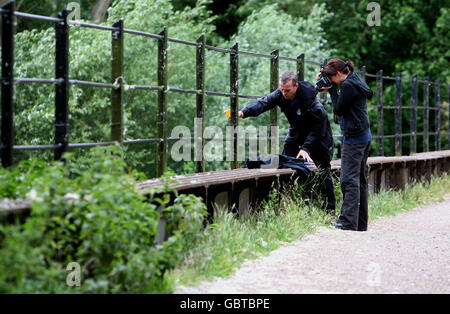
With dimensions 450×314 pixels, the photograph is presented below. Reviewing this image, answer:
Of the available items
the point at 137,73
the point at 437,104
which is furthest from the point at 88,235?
the point at 437,104

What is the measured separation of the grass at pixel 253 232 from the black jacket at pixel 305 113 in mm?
592

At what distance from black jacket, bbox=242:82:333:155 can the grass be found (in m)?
0.59

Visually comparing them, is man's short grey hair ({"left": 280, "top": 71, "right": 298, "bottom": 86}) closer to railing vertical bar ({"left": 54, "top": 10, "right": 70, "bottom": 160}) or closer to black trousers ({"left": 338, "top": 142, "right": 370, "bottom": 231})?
black trousers ({"left": 338, "top": 142, "right": 370, "bottom": 231})

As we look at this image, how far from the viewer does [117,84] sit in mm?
6375

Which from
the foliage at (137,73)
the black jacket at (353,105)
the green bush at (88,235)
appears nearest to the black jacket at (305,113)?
the black jacket at (353,105)

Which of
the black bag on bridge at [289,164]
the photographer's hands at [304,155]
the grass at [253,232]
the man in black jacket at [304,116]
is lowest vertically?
the grass at [253,232]

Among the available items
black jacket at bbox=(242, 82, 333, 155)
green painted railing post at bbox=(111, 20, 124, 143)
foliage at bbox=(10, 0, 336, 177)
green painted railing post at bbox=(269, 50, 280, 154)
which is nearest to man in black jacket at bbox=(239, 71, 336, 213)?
black jacket at bbox=(242, 82, 333, 155)

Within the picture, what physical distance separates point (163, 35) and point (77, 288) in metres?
3.43

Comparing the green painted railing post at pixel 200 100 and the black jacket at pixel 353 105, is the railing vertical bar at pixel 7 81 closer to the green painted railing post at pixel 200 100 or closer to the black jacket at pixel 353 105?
the green painted railing post at pixel 200 100

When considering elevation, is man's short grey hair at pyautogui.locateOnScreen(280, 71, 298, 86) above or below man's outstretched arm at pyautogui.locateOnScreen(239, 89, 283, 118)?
above

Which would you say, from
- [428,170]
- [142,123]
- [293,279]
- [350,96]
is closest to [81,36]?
[142,123]

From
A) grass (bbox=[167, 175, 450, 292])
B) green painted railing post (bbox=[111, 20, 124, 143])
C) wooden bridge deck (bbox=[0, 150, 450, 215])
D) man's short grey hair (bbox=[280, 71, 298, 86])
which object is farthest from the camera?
man's short grey hair (bbox=[280, 71, 298, 86])

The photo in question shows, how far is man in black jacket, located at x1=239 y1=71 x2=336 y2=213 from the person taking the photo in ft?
26.7

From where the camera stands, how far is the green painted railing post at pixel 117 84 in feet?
20.9
